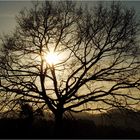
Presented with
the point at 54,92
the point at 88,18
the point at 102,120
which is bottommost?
the point at 102,120

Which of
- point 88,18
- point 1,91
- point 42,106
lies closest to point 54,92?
point 42,106

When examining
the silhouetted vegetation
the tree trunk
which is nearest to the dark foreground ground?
the silhouetted vegetation

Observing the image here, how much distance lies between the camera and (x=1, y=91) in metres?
30.4

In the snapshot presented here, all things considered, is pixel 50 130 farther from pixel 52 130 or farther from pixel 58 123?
pixel 58 123

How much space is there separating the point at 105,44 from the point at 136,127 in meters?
7.23

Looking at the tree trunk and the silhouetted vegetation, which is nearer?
the tree trunk

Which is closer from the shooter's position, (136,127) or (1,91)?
(1,91)

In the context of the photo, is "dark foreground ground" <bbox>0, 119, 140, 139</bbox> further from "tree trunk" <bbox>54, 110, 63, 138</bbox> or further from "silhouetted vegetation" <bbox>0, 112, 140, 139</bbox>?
"tree trunk" <bbox>54, 110, 63, 138</bbox>

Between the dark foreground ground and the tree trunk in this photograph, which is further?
the dark foreground ground

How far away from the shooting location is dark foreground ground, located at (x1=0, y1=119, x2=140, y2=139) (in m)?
30.1

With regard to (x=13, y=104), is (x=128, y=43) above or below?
above

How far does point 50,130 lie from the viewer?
103 feet

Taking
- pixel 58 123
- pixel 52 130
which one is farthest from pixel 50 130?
pixel 58 123

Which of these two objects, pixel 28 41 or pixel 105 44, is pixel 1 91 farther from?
pixel 105 44
